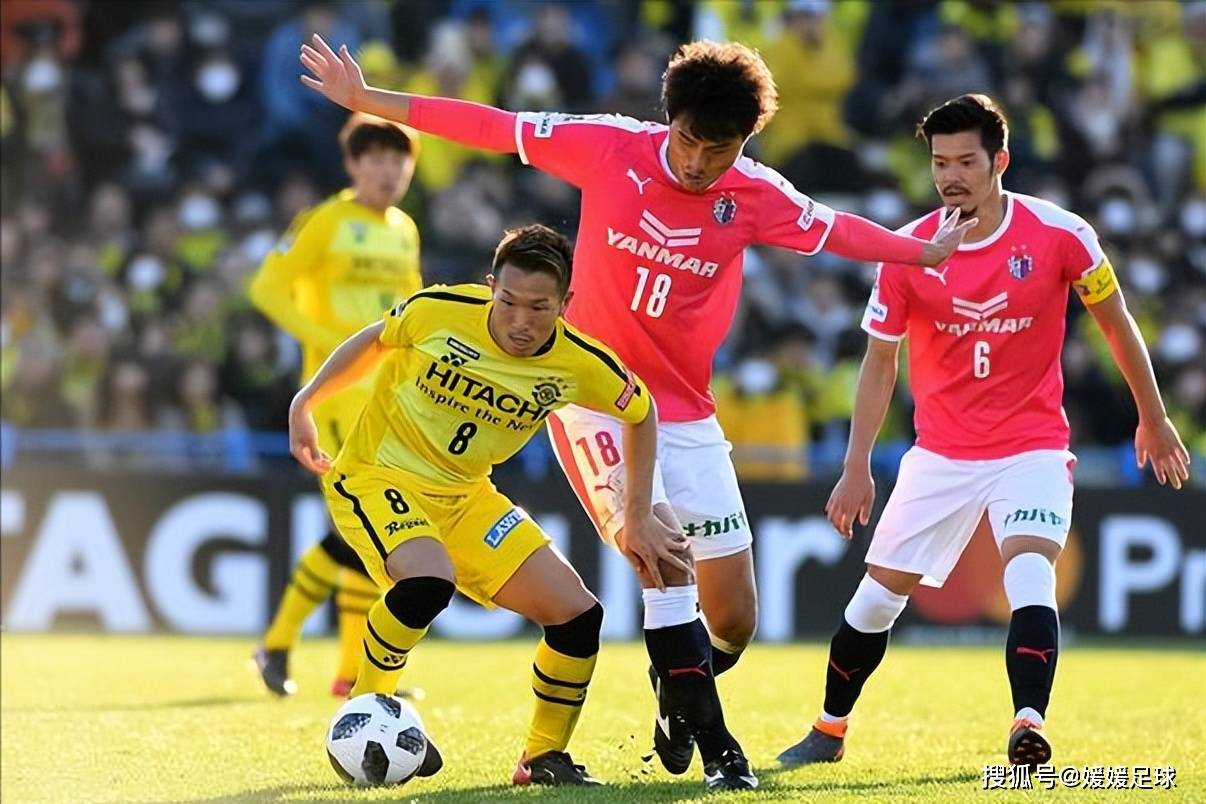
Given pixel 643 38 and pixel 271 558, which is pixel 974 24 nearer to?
pixel 643 38

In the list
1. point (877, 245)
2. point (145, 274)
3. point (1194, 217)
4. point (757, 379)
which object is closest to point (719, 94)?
point (877, 245)

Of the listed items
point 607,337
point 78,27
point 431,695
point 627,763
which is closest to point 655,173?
point 607,337

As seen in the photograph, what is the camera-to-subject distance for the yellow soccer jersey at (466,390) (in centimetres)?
670

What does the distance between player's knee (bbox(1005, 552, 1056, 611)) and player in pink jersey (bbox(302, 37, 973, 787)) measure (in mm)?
955

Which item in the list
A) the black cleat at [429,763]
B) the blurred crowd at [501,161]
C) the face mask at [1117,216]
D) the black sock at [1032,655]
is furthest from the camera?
the face mask at [1117,216]

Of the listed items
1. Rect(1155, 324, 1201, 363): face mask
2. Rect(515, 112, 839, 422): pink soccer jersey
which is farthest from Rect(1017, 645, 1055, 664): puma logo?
→ Rect(1155, 324, 1201, 363): face mask

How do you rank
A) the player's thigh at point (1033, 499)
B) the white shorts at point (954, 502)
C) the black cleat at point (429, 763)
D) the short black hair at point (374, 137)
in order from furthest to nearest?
the short black hair at point (374, 137) → the white shorts at point (954, 502) → the player's thigh at point (1033, 499) → the black cleat at point (429, 763)

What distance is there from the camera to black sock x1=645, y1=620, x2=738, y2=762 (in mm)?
6629

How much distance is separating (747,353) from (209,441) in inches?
170

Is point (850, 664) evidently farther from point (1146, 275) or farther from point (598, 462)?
point (1146, 275)

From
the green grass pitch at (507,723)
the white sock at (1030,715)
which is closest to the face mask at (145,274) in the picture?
the green grass pitch at (507,723)

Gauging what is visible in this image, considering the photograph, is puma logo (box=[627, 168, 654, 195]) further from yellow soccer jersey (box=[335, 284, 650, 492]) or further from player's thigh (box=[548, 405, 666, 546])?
player's thigh (box=[548, 405, 666, 546])

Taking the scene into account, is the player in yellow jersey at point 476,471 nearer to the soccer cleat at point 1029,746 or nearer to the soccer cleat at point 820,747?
the soccer cleat at point 820,747

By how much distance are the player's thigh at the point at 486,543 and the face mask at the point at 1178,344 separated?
10.2m
